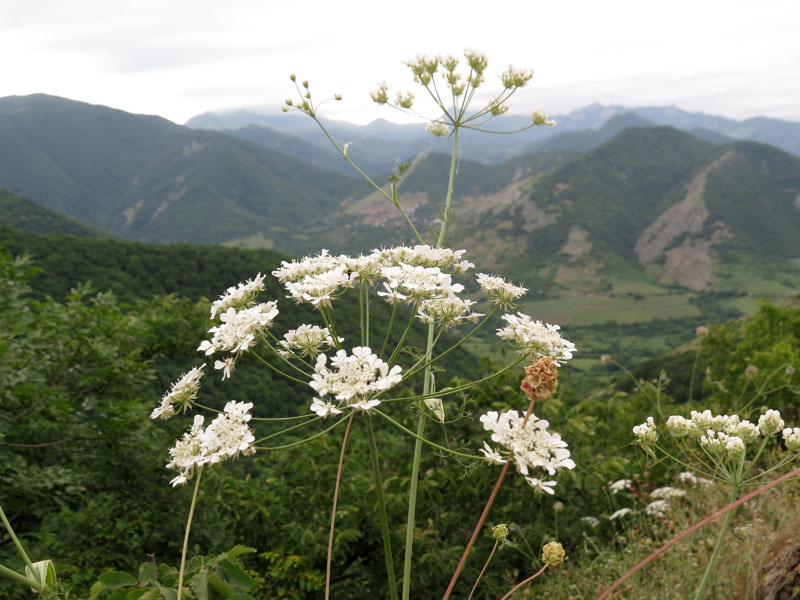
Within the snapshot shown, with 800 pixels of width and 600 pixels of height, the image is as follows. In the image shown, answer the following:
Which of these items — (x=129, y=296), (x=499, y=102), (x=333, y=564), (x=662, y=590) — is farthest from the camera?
(x=129, y=296)

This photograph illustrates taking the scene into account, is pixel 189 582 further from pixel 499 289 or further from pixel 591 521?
pixel 591 521

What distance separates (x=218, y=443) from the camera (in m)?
2.55

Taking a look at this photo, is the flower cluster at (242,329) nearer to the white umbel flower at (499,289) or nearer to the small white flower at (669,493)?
the white umbel flower at (499,289)

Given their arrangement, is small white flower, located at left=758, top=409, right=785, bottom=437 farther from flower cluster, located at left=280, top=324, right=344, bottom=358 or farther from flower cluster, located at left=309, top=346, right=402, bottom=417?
flower cluster, located at left=280, top=324, right=344, bottom=358

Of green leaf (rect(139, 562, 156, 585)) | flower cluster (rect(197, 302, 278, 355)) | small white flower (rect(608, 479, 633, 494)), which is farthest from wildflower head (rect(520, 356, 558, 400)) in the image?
small white flower (rect(608, 479, 633, 494))

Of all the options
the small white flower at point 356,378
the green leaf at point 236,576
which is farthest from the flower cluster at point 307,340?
the green leaf at point 236,576

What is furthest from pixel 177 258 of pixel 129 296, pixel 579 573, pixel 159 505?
pixel 579 573

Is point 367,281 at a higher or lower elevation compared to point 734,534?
higher

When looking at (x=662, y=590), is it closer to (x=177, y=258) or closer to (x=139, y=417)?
(x=139, y=417)

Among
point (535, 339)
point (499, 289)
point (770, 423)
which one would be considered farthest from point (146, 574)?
point (770, 423)

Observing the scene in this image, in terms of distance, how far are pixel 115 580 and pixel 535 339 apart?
2548mm

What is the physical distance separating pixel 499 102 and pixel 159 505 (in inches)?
302

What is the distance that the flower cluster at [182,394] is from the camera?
298 cm

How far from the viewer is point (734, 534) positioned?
19.9 feet
